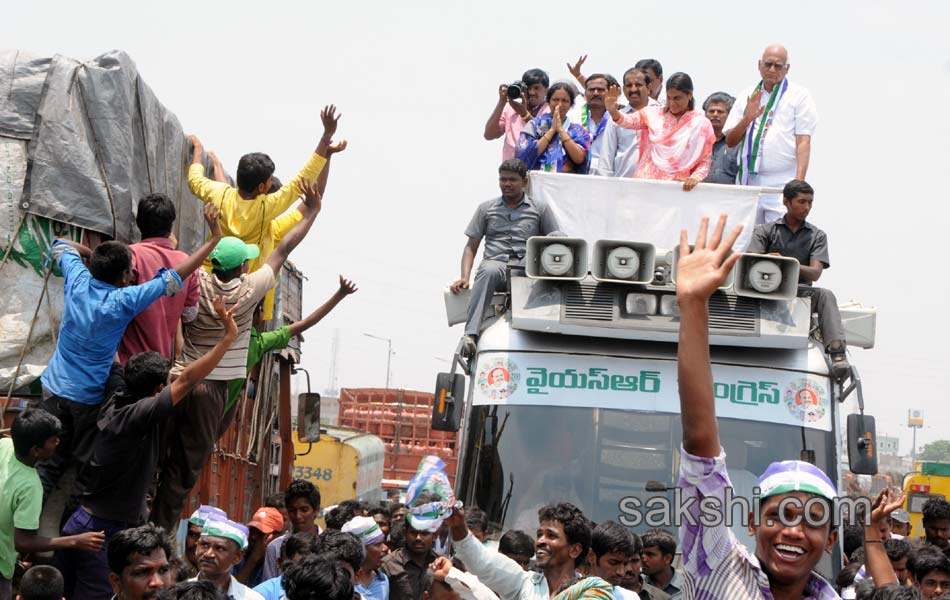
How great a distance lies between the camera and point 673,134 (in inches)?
370

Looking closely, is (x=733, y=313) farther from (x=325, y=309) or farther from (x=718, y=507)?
(x=718, y=507)

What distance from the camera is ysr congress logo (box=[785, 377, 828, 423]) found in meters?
7.65

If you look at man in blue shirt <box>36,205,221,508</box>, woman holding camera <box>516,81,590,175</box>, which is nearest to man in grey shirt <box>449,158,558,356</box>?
woman holding camera <box>516,81,590,175</box>

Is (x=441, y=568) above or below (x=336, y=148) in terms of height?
below

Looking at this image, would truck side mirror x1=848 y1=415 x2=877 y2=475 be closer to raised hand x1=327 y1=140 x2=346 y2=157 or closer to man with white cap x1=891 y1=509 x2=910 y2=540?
man with white cap x1=891 y1=509 x2=910 y2=540

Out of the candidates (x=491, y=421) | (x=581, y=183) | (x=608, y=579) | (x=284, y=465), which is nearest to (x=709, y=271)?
(x=608, y=579)

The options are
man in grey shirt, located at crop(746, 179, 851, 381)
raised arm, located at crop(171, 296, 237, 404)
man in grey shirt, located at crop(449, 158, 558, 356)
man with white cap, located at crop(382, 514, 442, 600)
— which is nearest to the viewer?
raised arm, located at crop(171, 296, 237, 404)

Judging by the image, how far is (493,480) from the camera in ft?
24.8

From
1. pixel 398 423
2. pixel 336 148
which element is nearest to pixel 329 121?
pixel 336 148

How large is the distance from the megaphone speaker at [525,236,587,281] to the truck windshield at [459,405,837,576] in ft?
2.71

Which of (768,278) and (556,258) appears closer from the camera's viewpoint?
(768,278)

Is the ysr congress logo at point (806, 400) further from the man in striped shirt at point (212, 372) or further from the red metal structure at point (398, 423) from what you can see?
the red metal structure at point (398, 423)

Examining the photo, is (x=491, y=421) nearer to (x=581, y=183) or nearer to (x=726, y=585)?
(x=581, y=183)

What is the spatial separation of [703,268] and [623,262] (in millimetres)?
4784
